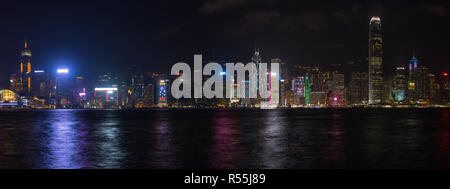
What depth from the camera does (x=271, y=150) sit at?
2733 cm

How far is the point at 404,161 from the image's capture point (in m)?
23.1

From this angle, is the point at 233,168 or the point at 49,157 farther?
the point at 49,157
